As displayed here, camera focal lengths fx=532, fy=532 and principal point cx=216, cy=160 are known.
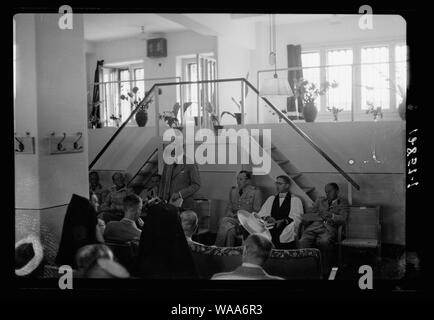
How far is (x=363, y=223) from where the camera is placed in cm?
234

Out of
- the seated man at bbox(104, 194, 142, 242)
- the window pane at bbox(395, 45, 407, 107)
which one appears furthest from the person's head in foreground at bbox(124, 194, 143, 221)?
the window pane at bbox(395, 45, 407, 107)

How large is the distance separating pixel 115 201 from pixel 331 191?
0.97m

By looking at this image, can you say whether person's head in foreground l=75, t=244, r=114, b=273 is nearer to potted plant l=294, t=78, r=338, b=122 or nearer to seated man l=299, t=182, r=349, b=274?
seated man l=299, t=182, r=349, b=274

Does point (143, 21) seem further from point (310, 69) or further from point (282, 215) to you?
point (282, 215)

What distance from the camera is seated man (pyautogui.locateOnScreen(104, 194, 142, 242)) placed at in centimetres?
237

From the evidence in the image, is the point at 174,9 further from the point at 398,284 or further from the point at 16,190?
the point at 398,284

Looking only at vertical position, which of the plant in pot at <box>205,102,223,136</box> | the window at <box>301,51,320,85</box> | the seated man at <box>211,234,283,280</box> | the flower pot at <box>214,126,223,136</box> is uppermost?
the window at <box>301,51,320,85</box>

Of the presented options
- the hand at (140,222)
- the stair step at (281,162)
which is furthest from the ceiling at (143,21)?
the hand at (140,222)

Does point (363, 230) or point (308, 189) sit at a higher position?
point (308, 189)

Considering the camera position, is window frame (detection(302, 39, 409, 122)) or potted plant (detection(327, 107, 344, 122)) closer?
window frame (detection(302, 39, 409, 122))

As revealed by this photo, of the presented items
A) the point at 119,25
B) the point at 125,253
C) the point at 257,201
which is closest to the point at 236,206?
the point at 257,201

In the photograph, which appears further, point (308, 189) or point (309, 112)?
point (309, 112)

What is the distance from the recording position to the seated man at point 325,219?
7.73 ft

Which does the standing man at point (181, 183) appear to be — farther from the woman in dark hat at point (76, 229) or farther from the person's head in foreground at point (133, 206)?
the woman in dark hat at point (76, 229)
